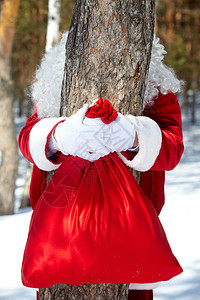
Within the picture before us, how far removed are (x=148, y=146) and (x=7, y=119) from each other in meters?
5.06

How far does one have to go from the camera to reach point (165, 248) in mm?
1790

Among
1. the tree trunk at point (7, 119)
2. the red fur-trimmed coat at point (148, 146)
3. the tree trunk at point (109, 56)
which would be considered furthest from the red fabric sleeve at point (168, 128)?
the tree trunk at point (7, 119)

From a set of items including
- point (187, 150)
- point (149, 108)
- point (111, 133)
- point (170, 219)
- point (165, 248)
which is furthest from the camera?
point (187, 150)

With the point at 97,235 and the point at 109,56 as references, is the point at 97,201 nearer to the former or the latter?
the point at 97,235

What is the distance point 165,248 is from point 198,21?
66.0 feet

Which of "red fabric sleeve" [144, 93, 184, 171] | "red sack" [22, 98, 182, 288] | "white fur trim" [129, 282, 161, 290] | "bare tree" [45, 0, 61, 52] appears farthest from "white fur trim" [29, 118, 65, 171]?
"bare tree" [45, 0, 61, 52]

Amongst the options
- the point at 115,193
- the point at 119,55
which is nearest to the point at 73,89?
the point at 119,55

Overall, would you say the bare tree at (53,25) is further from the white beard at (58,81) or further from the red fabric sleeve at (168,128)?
the red fabric sleeve at (168,128)

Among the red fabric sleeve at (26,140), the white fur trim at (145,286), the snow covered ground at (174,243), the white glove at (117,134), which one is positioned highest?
the white glove at (117,134)

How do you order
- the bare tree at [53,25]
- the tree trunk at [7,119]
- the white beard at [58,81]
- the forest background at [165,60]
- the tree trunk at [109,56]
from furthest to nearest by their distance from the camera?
the bare tree at [53,25]
the tree trunk at [7,119]
the forest background at [165,60]
the white beard at [58,81]
the tree trunk at [109,56]

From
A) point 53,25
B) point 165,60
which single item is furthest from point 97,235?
point 53,25

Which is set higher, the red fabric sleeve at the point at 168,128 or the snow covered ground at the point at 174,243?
the red fabric sleeve at the point at 168,128

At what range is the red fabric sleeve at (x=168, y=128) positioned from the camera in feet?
6.03

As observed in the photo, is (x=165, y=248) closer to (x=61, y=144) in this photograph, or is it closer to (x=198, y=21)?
(x=61, y=144)
